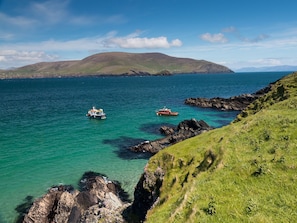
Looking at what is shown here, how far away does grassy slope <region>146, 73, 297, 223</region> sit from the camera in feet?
50.4

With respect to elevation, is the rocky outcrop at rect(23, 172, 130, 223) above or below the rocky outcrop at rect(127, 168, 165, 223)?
below

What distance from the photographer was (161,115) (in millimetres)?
95938

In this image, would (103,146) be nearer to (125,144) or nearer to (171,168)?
(125,144)

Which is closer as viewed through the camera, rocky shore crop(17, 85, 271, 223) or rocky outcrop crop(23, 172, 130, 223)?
rocky shore crop(17, 85, 271, 223)

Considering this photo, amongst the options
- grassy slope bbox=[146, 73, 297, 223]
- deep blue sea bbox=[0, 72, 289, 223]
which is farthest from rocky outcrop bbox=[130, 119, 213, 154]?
grassy slope bbox=[146, 73, 297, 223]

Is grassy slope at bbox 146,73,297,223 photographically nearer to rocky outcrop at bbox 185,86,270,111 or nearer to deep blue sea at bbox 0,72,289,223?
deep blue sea at bbox 0,72,289,223

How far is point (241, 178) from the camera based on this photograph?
18125 mm

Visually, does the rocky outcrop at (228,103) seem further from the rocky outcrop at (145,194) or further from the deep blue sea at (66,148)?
the rocky outcrop at (145,194)

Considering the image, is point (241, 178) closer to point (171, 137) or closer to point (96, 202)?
point (96, 202)

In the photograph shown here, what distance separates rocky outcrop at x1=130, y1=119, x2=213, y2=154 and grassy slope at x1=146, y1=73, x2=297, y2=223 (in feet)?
98.3

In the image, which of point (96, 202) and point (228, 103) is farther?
point (228, 103)

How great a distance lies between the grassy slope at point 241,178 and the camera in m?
15.4

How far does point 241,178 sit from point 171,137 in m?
43.6

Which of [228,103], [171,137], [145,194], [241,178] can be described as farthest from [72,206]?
[228,103]
